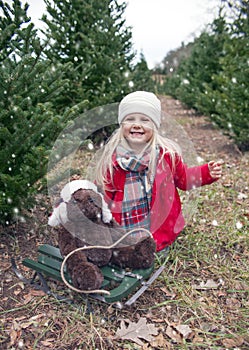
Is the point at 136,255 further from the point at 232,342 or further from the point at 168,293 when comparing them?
the point at 232,342

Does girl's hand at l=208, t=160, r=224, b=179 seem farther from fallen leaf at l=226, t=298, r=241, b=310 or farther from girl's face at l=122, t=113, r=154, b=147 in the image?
fallen leaf at l=226, t=298, r=241, b=310

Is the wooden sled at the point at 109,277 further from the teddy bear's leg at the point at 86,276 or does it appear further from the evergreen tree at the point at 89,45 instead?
the evergreen tree at the point at 89,45

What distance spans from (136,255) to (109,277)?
0.26m

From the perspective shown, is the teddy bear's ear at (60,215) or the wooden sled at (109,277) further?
the teddy bear's ear at (60,215)

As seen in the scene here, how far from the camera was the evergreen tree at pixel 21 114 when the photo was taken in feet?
9.23

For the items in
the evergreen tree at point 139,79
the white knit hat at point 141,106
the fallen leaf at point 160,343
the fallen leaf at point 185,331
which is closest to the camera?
the fallen leaf at point 160,343

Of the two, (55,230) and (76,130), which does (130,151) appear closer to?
(76,130)

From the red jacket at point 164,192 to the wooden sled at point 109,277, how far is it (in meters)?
0.38

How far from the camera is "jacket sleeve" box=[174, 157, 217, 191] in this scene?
3107mm

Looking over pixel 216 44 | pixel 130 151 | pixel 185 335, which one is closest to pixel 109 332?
pixel 185 335

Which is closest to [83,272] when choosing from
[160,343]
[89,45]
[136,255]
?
[136,255]

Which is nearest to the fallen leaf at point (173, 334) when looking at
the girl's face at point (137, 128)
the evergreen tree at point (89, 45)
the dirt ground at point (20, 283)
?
the dirt ground at point (20, 283)

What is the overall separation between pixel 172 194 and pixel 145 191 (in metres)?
0.26

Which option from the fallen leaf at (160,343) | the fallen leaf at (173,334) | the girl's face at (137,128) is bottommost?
the fallen leaf at (173,334)
